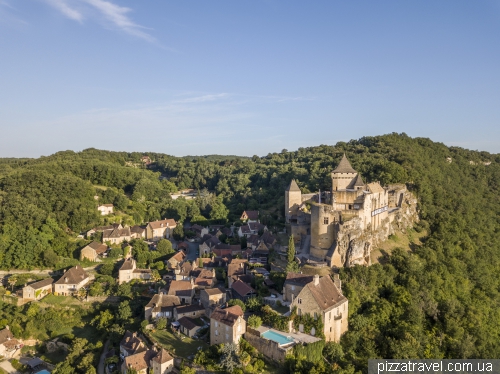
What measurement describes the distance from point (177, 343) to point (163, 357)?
283 cm

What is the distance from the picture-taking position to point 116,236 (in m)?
49.8

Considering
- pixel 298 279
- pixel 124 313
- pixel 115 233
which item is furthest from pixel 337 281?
pixel 115 233

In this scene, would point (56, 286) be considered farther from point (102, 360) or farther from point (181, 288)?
point (181, 288)

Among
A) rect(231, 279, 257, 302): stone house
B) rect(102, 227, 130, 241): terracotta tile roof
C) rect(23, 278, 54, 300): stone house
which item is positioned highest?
rect(102, 227, 130, 241): terracotta tile roof

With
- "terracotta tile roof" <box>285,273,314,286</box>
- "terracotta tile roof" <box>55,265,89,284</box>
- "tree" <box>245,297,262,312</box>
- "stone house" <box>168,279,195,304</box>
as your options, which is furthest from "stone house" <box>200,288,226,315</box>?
"terracotta tile roof" <box>55,265,89,284</box>

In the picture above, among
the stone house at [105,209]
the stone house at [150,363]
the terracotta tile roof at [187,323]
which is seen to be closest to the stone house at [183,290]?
the terracotta tile roof at [187,323]

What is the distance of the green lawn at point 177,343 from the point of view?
26109 millimetres

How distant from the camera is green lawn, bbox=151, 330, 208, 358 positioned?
26.1 m

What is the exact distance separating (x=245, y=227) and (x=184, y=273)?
1513 cm

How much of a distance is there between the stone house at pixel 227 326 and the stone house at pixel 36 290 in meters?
21.8

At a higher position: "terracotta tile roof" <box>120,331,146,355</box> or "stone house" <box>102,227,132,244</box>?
"stone house" <box>102,227,132,244</box>

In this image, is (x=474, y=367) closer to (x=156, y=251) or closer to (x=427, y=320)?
(x=427, y=320)

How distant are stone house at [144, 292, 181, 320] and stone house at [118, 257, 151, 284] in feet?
29.2

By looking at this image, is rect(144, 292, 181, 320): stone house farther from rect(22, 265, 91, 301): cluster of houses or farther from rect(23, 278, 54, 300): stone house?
rect(23, 278, 54, 300): stone house
